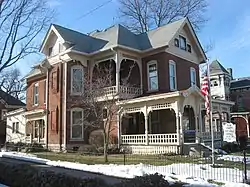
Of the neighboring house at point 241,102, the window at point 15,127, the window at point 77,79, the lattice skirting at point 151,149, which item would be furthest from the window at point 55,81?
the neighboring house at point 241,102

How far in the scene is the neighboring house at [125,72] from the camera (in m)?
25.2

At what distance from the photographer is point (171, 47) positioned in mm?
27625

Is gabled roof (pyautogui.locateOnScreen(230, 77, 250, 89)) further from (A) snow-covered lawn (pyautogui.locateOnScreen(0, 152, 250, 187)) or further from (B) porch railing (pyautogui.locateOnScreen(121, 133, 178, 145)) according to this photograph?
(A) snow-covered lawn (pyautogui.locateOnScreen(0, 152, 250, 187))

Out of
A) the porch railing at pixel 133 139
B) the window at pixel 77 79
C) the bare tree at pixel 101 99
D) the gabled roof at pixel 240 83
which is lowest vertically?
the porch railing at pixel 133 139

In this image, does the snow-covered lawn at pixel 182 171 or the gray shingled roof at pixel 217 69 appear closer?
the snow-covered lawn at pixel 182 171

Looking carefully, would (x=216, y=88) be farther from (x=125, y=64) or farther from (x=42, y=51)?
(x=42, y=51)

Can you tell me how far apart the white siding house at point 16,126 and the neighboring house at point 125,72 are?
6692 millimetres

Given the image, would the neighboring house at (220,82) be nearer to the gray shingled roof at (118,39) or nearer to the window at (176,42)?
the window at (176,42)

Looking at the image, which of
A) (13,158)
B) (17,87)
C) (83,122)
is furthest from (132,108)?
(17,87)

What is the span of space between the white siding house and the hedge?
24395mm

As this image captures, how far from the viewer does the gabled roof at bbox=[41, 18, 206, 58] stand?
27.0 m

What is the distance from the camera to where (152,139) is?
23.2 m

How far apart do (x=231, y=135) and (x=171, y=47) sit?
13697 mm

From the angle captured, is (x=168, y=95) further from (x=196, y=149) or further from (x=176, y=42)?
(x=176, y=42)
